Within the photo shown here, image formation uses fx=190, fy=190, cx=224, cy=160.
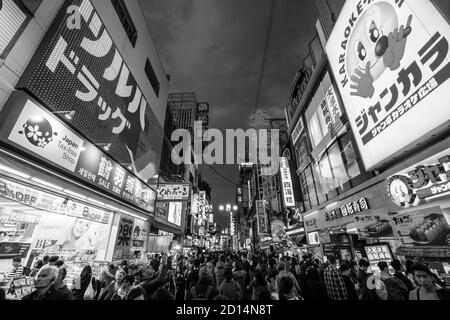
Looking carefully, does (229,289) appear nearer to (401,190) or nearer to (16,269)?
(401,190)

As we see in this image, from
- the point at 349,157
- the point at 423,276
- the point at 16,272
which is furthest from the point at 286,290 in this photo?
the point at 349,157

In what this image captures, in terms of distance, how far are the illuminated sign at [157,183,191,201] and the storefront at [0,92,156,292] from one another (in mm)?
1934

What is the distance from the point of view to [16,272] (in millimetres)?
6883

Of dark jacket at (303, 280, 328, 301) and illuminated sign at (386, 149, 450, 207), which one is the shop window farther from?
dark jacket at (303, 280, 328, 301)

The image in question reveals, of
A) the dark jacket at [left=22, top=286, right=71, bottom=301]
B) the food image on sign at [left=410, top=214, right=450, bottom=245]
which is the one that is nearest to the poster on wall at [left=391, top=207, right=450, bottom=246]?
the food image on sign at [left=410, top=214, right=450, bottom=245]

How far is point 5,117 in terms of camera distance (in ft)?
13.8

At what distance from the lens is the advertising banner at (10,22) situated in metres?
4.54

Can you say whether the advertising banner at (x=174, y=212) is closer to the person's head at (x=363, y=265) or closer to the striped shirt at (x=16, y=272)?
the striped shirt at (x=16, y=272)

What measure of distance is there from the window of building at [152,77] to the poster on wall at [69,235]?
36.8ft

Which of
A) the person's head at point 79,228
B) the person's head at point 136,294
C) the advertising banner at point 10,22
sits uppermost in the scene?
the advertising banner at point 10,22

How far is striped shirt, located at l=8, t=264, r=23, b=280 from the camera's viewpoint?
650 centimetres

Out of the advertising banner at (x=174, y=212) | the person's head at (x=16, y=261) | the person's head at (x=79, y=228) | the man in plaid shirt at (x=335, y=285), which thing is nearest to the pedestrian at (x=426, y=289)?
the man in plaid shirt at (x=335, y=285)

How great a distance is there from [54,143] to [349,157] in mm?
14408
